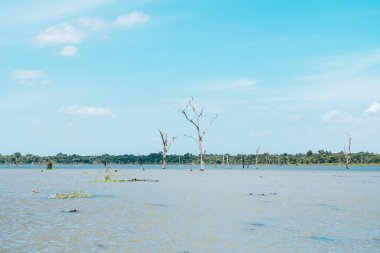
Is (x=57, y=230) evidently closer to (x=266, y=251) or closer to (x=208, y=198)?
(x=266, y=251)

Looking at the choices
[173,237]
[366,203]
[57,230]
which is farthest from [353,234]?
[366,203]

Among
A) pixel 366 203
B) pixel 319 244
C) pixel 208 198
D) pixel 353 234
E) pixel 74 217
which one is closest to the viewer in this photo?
pixel 319 244

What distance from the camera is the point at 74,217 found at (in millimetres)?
27141

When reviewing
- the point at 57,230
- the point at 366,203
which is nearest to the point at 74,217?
the point at 57,230

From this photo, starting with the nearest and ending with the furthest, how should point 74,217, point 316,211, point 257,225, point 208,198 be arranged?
1. point 257,225
2. point 74,217
3. point 316,211
4. point 208,198

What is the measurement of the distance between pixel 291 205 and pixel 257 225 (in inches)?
447

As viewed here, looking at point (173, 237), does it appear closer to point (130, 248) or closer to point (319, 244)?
point (130, 248)

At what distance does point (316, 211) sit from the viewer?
1243 inches

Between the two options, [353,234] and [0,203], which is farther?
[0,203]

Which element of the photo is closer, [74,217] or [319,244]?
[319,244]

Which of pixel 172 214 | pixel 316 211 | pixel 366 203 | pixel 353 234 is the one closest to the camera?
pixel 353 234

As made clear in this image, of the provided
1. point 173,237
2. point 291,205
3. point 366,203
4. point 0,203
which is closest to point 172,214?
point 173,237

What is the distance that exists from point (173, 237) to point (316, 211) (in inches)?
Result: 544

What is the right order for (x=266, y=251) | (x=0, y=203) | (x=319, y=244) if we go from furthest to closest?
(x=0, y=203), (x=319, y=244), (x=266, y=251)
